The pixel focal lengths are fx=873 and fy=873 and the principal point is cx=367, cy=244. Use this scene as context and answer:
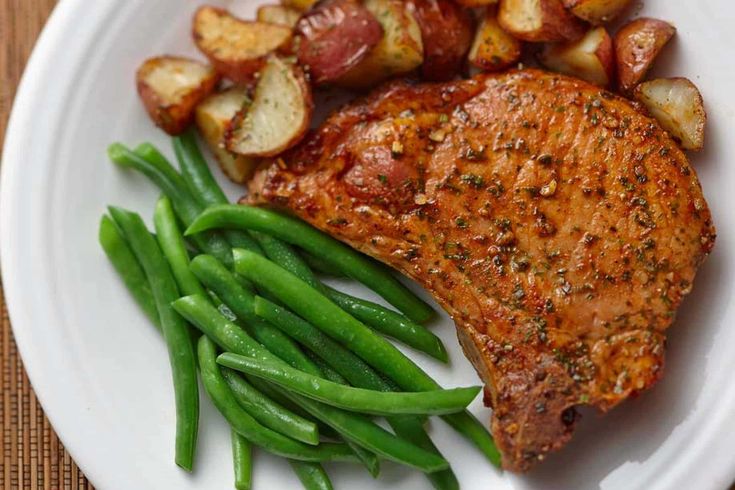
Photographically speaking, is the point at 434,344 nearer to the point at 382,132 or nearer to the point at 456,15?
the point at 382,132

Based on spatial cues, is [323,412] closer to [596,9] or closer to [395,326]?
[395,326]

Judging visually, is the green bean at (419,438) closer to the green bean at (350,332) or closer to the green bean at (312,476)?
the green bean at (350,332)

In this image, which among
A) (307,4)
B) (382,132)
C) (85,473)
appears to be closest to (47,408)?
(85,473)

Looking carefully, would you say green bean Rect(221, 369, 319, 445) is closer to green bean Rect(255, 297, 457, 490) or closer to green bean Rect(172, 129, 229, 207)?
green bean Rect(255, 297, 457, 490)

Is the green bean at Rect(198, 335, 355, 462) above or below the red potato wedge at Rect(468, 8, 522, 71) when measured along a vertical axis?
below

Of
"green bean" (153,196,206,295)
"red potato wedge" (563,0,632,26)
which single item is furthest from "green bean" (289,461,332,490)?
"red potato wedge" (563,0,632,26)

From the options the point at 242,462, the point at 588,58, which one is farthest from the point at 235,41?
the point at 242,462
